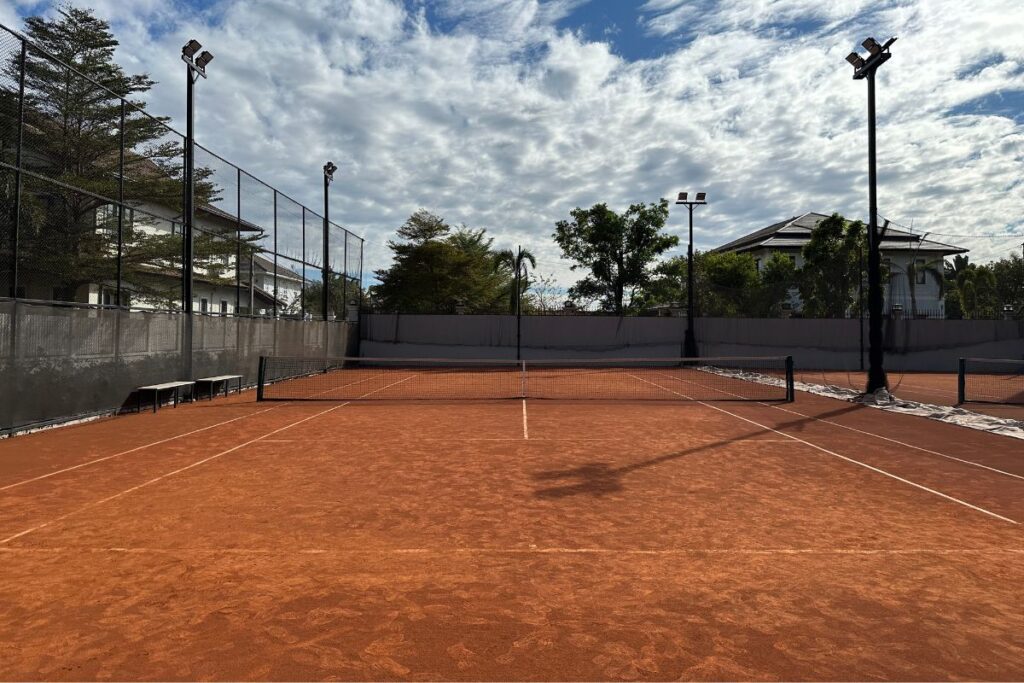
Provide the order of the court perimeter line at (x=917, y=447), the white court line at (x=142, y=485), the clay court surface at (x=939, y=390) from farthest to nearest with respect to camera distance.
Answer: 1. the clay court surface at (x=939, y=390)
2. the court perimeter line at (x=917, y=447)
3. the white court line at (x=142, y=485)

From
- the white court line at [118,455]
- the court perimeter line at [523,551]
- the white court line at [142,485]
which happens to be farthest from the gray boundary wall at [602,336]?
the court perimeter line at [523,551]

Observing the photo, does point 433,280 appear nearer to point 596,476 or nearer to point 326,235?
point 326,235

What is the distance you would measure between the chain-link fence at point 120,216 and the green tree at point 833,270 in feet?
80.9

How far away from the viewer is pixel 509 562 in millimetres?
4609

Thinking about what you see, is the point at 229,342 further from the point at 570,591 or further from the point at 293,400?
the point at 570,591

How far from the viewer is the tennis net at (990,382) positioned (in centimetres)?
1453

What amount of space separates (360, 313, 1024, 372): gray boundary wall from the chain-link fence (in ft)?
22.9

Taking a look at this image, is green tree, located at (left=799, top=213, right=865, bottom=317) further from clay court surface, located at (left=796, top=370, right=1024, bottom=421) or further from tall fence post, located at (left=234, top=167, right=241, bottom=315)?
tall fence post, located at (left=234, top=167, right=241, bottom=315)

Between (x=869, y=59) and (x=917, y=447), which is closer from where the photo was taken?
(x=917, y=447)

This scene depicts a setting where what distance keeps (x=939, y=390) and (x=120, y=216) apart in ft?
76.3

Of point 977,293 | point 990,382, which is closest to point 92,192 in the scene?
point 990,382

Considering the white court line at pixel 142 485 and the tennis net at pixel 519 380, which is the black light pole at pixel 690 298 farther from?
the white court line at pixel 142 485

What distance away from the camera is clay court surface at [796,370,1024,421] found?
14.2 m

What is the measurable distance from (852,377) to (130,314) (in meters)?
24.4
